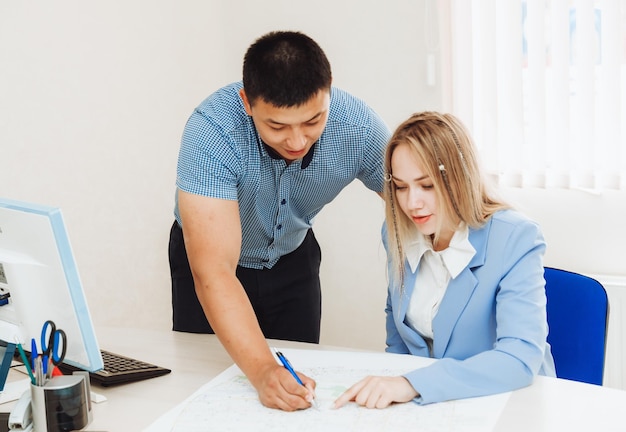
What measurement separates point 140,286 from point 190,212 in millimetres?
1282

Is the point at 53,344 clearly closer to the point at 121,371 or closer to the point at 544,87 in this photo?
the point at 121,371

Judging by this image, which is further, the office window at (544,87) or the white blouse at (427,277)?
the office window at (544,87)

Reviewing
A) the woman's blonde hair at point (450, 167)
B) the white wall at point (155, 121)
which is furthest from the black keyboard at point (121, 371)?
the white wall at point (155, 121)

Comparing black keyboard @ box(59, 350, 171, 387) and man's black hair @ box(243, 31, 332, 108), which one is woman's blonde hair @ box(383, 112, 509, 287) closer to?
man's black hair @ box(243, 31, 332, 108)

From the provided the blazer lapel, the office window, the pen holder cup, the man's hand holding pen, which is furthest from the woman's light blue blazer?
the office window

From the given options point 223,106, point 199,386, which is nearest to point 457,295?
point 199,386

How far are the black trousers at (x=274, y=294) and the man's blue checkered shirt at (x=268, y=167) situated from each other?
4 cm

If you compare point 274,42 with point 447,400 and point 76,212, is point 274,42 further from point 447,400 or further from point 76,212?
point 76,212

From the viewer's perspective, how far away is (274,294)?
1.93m

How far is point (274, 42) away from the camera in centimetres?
148

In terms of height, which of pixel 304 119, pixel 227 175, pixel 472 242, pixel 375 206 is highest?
pixel 304 119

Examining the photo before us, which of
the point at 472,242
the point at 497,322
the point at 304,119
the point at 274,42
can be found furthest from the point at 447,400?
the point at 274,42

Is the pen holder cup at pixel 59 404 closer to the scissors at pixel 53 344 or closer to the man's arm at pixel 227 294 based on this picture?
the scissors at pixel 53 344

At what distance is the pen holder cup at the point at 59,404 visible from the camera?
1133 mm
